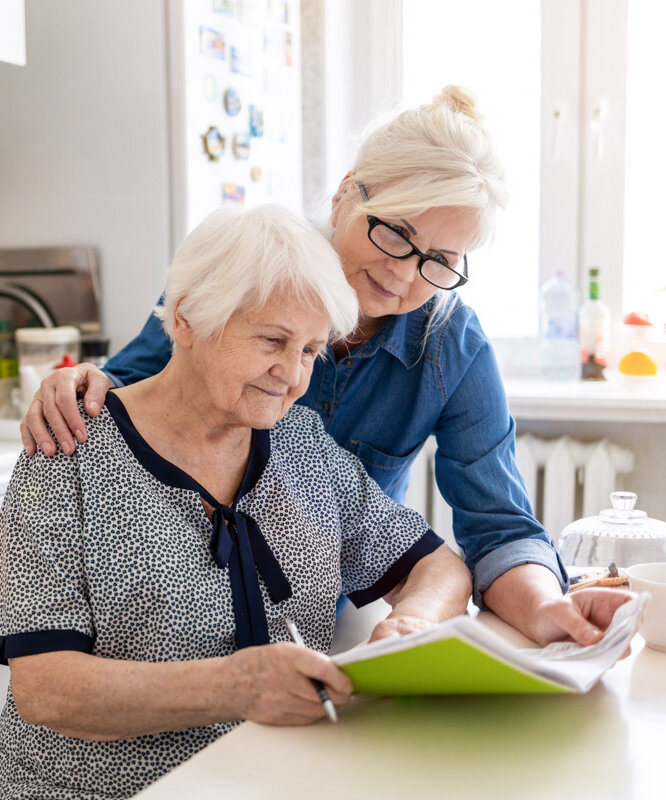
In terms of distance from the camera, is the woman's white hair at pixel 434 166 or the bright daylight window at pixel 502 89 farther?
the bright daylight window at pixel 502 89

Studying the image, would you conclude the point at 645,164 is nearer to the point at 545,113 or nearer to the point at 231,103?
the point at 545,113

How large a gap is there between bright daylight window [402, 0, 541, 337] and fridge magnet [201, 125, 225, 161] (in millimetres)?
698

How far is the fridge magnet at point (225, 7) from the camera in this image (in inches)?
91.3

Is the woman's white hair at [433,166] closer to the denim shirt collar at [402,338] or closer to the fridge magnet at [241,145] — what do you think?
the denim shirt collar at [402,338]

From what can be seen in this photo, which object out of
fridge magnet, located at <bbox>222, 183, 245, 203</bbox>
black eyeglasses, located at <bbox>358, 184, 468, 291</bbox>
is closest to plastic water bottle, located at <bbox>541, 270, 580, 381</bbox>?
fridge magnet, located at <bbox>222, 183, 245, 203</bbox>

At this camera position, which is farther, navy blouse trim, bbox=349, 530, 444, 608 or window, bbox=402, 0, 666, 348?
window, bbox=402, 0, 666, 348

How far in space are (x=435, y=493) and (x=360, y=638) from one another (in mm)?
1405

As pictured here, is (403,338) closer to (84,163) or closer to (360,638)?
(360,638)

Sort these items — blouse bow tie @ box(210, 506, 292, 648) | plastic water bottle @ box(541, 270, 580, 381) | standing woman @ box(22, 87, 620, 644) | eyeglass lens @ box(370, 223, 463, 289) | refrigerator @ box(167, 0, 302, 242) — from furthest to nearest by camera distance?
plastic water bottle @ box(541, 270, 580, 381), refrigerator @ box(167, 0, 302, 242), eyeglass lens @ box(370, 223, 463, 289), standing woman @ box(22, 87, 620, 644), blouse bow tie @ box(210, 506, 292, 648)

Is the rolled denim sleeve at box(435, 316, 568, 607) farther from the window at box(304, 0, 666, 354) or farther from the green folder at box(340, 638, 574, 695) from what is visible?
the window at box(304, 0, 666, 354)

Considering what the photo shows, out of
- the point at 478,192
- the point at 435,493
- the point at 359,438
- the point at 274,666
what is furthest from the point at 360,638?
the point at 435,493

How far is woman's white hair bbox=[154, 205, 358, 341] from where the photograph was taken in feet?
3.51

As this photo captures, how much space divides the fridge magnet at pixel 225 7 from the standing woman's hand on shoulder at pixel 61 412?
1.46m

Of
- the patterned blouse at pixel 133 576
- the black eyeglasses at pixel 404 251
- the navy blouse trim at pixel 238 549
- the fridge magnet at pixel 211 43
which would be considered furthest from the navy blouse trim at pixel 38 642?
the fridge magnet at pixel 211 43
